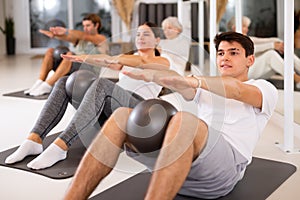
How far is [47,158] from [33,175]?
129 millimetres

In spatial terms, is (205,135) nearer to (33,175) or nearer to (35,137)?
(33,175)

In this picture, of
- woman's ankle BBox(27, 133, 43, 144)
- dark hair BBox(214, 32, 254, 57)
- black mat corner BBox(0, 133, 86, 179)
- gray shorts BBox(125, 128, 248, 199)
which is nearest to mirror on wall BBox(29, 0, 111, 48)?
black mat corner BBox(0, 133, 86, 179)

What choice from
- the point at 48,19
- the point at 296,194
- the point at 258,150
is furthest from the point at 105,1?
the point at 296,194

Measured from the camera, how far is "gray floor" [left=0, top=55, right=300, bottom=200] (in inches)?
99.0

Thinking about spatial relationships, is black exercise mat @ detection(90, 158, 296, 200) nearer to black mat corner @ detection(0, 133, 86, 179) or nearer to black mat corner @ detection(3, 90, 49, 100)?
black mat corner @ detection(0, 133, 86, 179)

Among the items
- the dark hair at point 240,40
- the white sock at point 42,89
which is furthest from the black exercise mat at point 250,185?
the white sock at point 42,89

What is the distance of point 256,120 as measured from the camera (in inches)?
88.5

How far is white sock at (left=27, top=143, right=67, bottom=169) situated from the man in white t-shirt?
866mm

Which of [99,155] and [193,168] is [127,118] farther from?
[193,168]

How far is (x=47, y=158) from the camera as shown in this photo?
9.32 feet

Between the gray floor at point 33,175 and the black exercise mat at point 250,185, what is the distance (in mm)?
46

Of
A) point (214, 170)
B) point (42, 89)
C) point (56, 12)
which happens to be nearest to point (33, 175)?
point (214, 170)

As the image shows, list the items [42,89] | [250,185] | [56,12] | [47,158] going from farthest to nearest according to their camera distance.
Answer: [56,12]
[42,89]
[47,158]
[250,185]

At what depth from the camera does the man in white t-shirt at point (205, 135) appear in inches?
72.0
